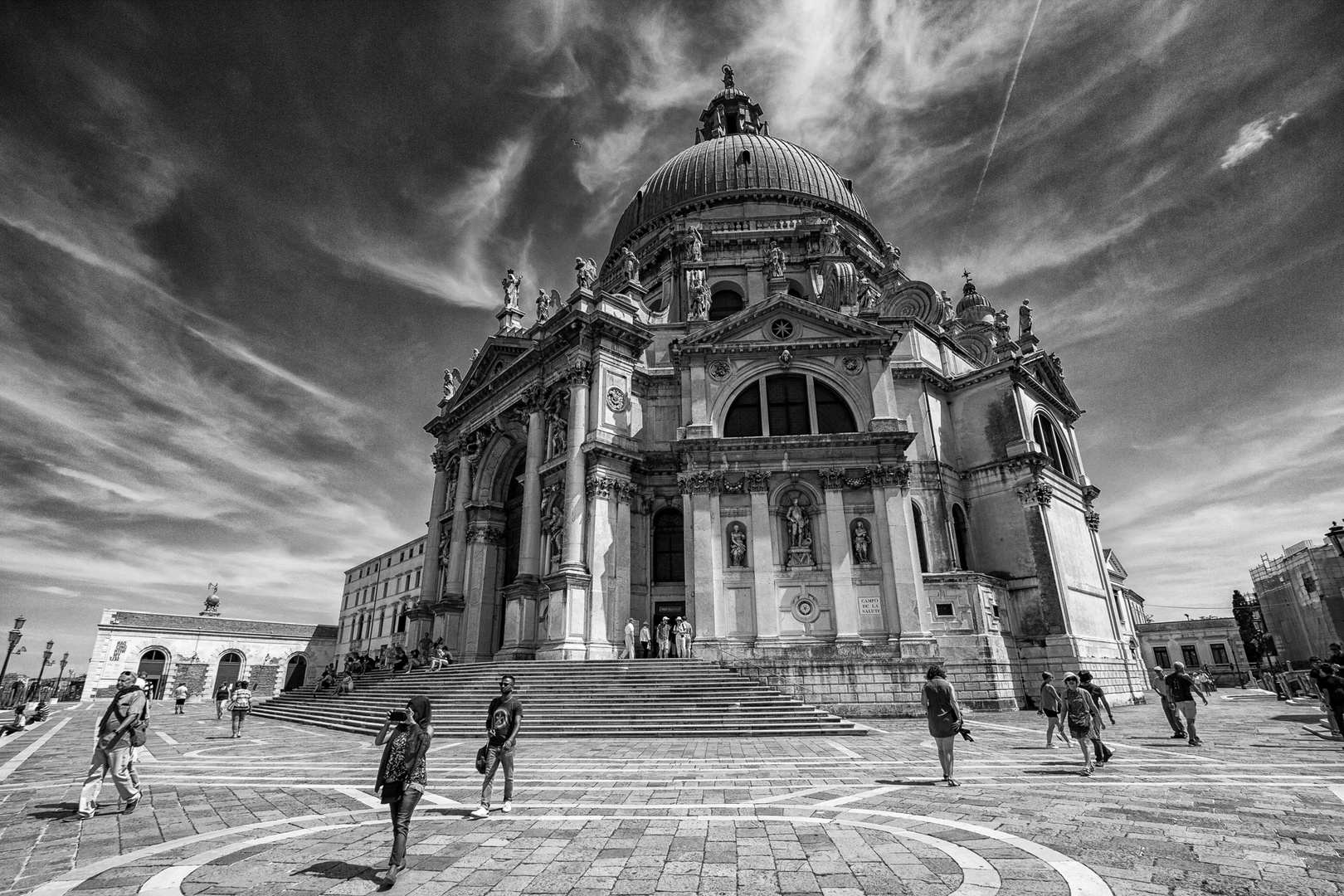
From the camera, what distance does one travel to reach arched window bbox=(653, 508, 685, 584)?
26469 millimetres

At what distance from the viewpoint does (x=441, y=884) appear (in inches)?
194

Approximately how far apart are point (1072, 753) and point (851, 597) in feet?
34.2

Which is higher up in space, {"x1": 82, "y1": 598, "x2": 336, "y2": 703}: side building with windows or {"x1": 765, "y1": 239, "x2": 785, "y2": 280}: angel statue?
{"x1": 765, "y1": 239, "x2": 785, "y2": 280}: angel statue

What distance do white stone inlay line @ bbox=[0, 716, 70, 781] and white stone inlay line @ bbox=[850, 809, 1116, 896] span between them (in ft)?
44.5

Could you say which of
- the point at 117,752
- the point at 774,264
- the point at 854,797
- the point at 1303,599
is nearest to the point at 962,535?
the point at 774,264

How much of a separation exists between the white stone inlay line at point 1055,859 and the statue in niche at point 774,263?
23986 mm

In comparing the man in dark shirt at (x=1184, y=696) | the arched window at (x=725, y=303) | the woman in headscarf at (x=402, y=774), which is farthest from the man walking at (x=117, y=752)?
the arched window at (x=725, y=303)

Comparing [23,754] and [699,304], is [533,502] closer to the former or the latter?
[699,304]

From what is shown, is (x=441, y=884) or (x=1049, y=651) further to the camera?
(x=1049, y=651)

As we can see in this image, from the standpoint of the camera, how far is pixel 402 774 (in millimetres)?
5250

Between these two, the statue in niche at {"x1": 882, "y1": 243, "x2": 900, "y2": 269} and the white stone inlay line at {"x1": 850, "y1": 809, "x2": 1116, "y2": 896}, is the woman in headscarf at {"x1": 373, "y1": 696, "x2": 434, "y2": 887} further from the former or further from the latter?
the statue in niche at {"x1": 882, "y1": 243, "x2": 900, "y2": 269}

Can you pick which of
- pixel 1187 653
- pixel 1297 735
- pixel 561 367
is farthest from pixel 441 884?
pixel 1187 653

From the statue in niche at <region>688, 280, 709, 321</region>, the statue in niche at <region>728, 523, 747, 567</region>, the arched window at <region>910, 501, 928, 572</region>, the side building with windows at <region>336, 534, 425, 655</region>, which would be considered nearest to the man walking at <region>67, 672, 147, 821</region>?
the statue in niche at <region>728, 523, 747, 567</region>

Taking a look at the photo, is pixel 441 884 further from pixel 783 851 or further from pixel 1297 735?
pixel 1297 735
